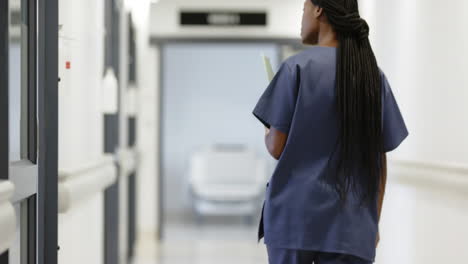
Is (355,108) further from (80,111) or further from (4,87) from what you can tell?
(80,111)

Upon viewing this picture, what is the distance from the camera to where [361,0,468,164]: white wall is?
91.2 inches

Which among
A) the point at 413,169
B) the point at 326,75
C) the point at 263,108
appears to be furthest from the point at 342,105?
the point at 413,169

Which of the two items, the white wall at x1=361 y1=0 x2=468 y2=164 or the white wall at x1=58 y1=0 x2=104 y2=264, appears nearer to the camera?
the white wall at x1=361 y1=0 x2=468 y2=164

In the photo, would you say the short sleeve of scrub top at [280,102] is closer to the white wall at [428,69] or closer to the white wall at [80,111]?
the white wall at [428,69]

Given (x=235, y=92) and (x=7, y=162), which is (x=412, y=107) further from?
(x=235, y=92)

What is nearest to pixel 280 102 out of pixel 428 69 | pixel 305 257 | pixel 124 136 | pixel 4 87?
pixel 305 257

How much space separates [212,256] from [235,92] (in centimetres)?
376

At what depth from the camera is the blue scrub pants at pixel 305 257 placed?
1.82 metres

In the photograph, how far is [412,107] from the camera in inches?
113

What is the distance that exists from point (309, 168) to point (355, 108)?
0.20 m

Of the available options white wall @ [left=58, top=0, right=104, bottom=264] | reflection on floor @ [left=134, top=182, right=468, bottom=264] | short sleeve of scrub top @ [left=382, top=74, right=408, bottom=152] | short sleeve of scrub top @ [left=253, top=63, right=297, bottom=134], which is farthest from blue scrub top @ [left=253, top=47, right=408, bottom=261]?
white wall @ [left=58, top=0, right=104, bottom=264]

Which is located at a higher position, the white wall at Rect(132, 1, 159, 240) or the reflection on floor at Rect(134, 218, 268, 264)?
the white wall at Rect(132, 1, 159, 240)

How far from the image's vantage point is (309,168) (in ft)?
5.92

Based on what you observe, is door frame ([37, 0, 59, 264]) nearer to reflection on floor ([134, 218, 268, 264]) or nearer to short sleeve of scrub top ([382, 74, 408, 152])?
short sleeve of scrub top ([382, 74, 408, 152])
